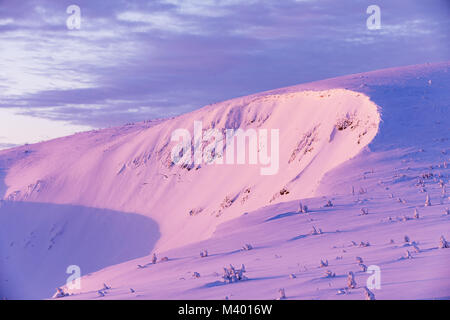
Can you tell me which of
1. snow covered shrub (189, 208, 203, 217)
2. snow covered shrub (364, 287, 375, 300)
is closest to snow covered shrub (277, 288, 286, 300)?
snow covered shrub (364, 287, 375, 300)

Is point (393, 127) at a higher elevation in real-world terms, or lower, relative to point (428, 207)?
higher

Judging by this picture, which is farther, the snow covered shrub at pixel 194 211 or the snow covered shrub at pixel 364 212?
the snow covered shrub at pixel 194 211

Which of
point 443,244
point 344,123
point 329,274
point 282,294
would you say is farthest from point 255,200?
point 282,294

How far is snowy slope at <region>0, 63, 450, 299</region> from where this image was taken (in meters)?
8.30

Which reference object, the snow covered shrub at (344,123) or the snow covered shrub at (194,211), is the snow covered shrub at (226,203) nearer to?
the snow covered shrub at (194,211)

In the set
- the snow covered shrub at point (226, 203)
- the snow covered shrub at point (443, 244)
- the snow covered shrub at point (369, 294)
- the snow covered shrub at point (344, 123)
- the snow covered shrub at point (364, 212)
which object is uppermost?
the snow covered shrub at point (344, 123)

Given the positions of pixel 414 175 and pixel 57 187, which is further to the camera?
pixel 57 187

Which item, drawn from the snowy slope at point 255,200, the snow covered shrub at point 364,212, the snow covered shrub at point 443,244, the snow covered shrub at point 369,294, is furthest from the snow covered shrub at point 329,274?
the snow covered shrub at point 364,212

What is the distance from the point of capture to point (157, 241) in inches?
1131

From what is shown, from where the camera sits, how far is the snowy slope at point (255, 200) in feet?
27.2

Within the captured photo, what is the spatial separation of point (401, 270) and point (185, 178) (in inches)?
1034
